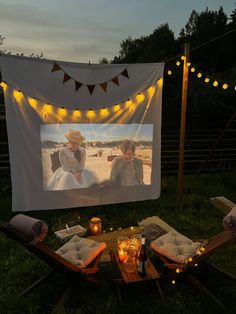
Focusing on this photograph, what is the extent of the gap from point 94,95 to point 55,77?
0.81m

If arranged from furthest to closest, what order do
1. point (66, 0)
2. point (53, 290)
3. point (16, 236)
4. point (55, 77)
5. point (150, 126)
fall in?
point (66, 0) → point (150, 126) → point (55, 77) → point (53, 290) → point (16, 236)

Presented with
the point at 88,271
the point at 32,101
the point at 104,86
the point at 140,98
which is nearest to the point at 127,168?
the point at 140,98

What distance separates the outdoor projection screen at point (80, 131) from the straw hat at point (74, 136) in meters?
0.02

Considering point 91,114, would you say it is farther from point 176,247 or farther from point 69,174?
point 176,247

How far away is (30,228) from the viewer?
2.62 m

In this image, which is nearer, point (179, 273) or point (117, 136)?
point (179, 273)

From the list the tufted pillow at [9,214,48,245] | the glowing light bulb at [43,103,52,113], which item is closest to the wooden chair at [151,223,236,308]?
the tufted pillow at [9,214,48,245]

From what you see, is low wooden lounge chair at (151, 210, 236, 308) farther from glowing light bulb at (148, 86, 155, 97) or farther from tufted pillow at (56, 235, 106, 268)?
glowing light bulb at (148, 86, 155, 97)

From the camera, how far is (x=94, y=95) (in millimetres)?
5445

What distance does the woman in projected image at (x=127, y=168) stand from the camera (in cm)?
589

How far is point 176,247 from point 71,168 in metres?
2.91

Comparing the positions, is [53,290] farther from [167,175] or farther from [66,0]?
[66,0]

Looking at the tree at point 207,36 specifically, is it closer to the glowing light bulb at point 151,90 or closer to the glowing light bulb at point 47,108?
the glowing light bulb at point 151,90

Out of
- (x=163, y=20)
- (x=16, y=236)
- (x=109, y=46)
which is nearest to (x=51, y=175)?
(x=16, y=236)
